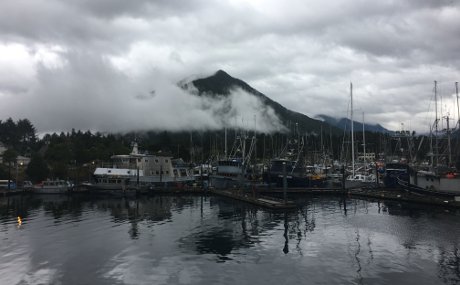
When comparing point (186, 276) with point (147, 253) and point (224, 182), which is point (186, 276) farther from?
point (224, 182)

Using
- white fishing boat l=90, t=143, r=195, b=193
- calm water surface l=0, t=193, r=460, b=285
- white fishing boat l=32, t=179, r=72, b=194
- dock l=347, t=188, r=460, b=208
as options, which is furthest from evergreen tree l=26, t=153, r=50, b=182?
dock l=347, t=188, r=460, b=208

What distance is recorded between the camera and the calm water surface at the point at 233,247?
2606 centimetres

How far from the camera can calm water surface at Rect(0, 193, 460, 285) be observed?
26.1m

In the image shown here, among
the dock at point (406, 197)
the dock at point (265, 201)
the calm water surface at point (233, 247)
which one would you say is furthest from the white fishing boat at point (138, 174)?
the dock at point (406, 197)

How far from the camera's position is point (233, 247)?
3397cm

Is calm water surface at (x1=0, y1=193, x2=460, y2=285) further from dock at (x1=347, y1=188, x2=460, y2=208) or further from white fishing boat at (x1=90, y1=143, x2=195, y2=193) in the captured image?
white fishing boat at (x1=90, y1=143, x2=195, y2=193)

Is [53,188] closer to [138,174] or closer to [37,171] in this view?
[138,174]

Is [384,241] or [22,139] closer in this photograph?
[384,241]

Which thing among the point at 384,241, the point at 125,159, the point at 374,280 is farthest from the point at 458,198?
the point at 125,159

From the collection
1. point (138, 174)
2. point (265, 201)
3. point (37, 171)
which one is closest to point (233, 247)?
point (265, 201)

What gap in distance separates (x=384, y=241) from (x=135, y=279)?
899 inches

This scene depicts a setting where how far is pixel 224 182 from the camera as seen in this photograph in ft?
311

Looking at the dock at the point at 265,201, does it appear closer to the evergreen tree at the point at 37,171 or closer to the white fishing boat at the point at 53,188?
the white fishing boat at the point at 53,188

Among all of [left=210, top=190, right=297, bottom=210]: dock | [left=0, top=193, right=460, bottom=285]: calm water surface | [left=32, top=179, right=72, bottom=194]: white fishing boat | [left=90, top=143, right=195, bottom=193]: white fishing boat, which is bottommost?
[left=0, top=193, right=460, bottom=285]: calm water surface
